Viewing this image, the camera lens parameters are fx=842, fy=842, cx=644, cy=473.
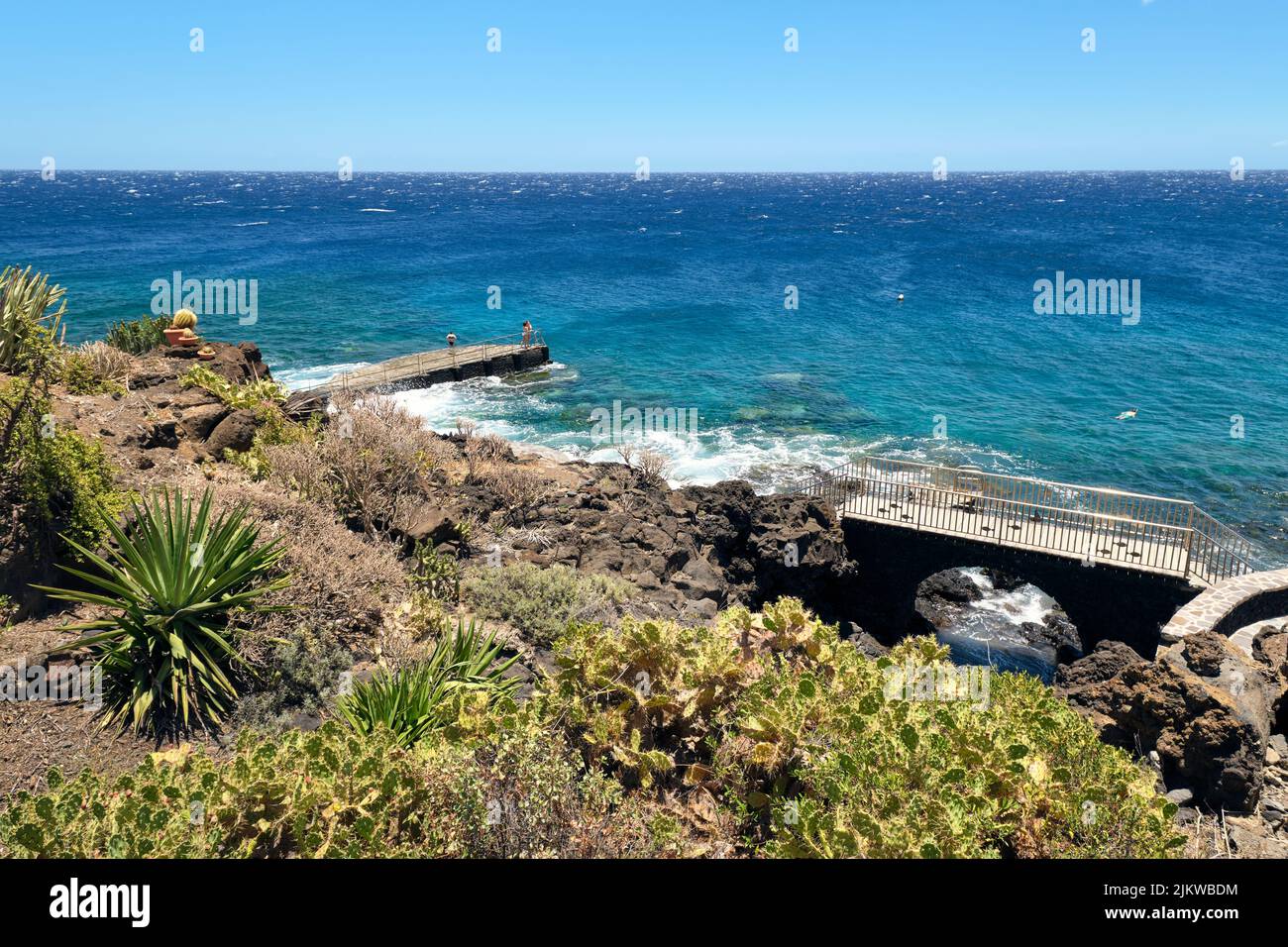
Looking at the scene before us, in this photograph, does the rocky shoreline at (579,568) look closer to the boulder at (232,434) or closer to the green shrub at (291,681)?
the boulder at (232,434)

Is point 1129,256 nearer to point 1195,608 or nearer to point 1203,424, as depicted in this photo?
point 1203,424

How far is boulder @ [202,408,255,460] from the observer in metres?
13.2

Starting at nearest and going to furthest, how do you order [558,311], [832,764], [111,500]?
[832,764] → [111,500] → [558,311]

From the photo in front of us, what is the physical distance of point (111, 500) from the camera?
9766 mm

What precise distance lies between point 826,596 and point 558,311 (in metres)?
36.9
